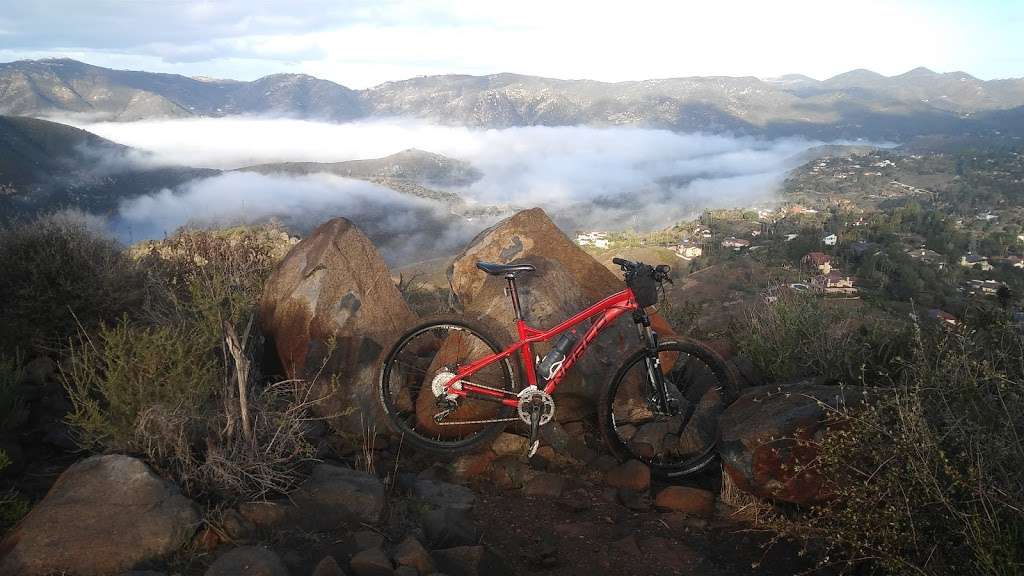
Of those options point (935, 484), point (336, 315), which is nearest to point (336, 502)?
point (336, 315)

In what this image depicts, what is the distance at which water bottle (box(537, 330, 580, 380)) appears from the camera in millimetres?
5000

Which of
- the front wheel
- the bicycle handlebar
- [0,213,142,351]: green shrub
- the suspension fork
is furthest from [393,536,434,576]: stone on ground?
[0,213,142,351]: green shrub

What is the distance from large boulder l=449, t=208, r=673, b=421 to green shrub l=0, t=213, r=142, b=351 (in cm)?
355

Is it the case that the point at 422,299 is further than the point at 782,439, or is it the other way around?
the point at 422,299

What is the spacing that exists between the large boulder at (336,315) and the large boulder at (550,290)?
2.88ft

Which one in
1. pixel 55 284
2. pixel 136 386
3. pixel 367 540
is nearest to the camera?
pixel 367 540

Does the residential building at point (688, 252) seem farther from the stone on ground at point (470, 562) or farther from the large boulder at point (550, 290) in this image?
the stone on ground at point (470, 562)

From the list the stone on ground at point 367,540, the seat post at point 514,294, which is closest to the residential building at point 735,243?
the seat post at point 514,294

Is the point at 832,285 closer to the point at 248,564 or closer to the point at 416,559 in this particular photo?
the point at 416,559

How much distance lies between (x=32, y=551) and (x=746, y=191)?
550ft

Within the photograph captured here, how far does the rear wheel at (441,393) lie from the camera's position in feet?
16.6

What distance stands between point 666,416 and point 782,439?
1093 millimetres

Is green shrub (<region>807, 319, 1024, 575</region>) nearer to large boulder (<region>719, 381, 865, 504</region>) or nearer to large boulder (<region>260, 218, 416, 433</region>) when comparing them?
large boulder (<region>719, 381, 865, 504</region>)

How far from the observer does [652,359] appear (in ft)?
16.4
